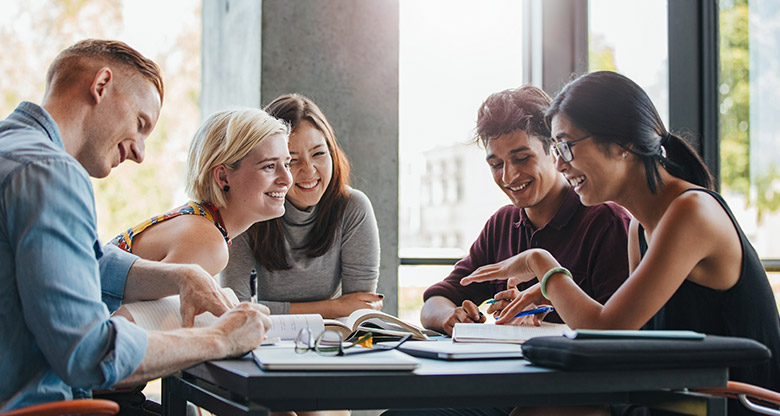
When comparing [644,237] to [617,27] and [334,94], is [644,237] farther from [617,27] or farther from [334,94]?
[617,27]

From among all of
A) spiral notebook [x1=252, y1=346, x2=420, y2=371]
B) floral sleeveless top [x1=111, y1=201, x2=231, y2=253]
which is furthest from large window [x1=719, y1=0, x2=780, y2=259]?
spiral notebook [x1=252, y1=346, x2=420, y2=371]

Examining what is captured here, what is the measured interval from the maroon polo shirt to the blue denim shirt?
1.47m

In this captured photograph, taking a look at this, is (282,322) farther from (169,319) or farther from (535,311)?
(535,311)

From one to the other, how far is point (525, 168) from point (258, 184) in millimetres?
914

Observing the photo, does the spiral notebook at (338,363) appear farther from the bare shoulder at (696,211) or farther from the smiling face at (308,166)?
the smiling face at (308,166)

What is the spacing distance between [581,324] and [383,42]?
233 cm

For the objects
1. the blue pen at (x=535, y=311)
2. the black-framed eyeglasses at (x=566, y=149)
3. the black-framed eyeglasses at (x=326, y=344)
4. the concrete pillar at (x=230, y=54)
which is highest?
the concrete pillar at (x=230, y=54)

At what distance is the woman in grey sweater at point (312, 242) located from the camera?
9.19 ft

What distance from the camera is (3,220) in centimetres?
125

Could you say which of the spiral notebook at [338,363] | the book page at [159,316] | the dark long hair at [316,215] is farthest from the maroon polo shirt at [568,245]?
the spiral notebook at [338,363]

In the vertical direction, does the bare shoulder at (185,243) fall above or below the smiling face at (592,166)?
below

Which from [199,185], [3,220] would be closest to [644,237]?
[199,185]

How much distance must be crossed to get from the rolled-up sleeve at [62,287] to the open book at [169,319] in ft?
1.25

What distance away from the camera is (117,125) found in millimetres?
1587
